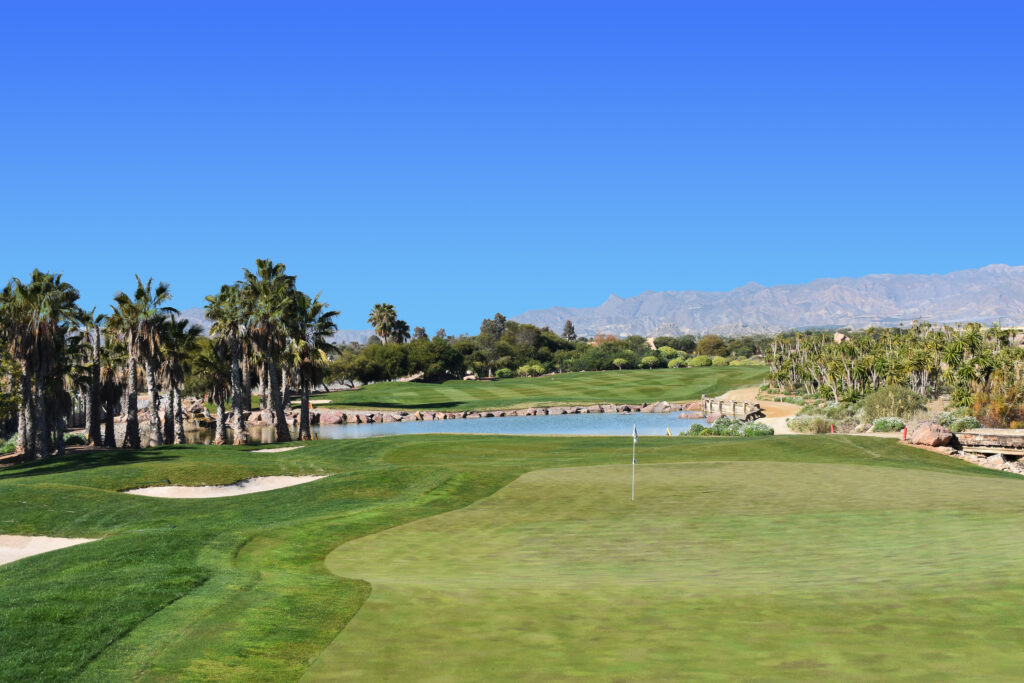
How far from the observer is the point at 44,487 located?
2623cm

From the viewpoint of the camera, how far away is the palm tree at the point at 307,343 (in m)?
56.5

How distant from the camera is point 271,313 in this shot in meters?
55.3

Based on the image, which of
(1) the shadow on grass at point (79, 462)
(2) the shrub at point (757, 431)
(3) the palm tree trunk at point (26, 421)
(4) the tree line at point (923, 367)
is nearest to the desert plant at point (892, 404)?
(4) the tree line at point (923, 367)

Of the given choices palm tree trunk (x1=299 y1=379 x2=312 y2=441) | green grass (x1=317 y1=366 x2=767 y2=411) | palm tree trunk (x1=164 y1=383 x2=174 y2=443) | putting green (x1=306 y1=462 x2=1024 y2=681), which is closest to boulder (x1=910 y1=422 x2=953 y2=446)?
putting green (x1=306 y1=462 x2=1024 y2=681)

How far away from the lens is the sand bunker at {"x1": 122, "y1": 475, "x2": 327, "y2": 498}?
28469mm

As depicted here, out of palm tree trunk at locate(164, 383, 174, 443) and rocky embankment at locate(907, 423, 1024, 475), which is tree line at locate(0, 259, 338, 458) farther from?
rocky embankment at locate(907, 423, 1024, 475)

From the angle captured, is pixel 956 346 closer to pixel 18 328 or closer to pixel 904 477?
pixel 904 477

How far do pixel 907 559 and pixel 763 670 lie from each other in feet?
21.5

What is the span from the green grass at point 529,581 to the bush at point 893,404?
3217 centimetres

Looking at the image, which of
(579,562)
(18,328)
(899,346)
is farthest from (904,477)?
(899,346)

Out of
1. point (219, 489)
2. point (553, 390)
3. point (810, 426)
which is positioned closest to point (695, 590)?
point (219, 489)

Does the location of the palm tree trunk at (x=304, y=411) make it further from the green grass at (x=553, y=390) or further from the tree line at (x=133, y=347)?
the green grass at (x=553, y=390)

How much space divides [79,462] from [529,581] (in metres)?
32.6

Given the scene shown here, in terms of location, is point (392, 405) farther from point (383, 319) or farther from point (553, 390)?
point (383, 319)
